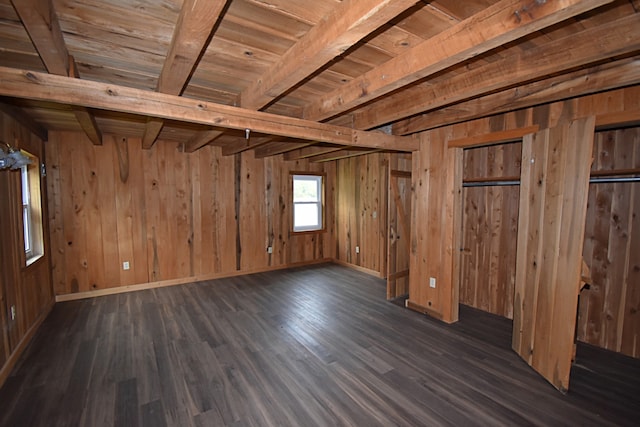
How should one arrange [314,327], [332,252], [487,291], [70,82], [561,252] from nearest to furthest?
1. [70,82]
2. [561,252]
3. [314,327]
4. [487,291]
5. [332,252]

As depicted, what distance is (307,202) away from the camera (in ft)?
21.2

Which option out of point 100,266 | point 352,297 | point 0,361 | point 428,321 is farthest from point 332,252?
point 0,361

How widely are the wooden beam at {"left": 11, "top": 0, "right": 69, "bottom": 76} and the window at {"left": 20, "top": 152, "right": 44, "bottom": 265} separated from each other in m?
2.60

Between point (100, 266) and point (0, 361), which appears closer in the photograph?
point (0, 361)

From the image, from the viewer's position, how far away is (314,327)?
330 cm

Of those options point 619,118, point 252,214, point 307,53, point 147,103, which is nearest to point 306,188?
point 252,214

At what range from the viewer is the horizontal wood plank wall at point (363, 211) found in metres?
5.41

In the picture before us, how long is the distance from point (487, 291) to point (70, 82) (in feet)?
15.3

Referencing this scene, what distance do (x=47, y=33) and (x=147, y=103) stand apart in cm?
59

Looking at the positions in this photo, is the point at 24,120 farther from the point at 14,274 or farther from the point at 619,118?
the point at 619,118

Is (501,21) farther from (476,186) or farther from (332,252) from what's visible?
(332,252)

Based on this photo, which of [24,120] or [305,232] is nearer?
[24,120]

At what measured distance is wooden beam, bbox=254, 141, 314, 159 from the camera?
14.3 feet

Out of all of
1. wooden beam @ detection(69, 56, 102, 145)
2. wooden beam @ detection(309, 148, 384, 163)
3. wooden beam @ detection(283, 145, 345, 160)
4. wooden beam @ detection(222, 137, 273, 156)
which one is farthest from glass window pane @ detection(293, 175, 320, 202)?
wooden beam @ detection(69, 56, 102, 145)
